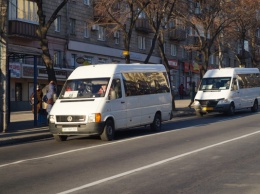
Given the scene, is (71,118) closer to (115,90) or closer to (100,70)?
(115,90)

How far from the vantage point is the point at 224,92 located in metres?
27.8

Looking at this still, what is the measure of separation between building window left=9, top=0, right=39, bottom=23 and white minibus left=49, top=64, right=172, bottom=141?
17269mm

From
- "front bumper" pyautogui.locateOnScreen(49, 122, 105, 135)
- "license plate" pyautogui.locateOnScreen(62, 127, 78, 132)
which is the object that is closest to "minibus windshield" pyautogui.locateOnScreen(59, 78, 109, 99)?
"front bumper" pyautogui.locateOnScreen(49, 122, 105, 135)

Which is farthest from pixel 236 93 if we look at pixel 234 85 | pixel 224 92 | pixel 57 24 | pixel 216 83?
pixel 57 24

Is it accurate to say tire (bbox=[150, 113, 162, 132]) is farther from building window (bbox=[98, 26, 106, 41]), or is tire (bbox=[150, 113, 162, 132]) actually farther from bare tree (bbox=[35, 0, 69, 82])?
building window (bbox=[98, 26, 106, 41])

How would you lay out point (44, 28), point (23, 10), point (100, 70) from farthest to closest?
point (23, 10)
point (44, 28)
point (100, 70)

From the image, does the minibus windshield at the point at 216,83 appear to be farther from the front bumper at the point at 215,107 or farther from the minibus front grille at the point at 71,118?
the minibus front grille at the point at 71,118

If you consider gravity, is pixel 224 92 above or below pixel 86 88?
below

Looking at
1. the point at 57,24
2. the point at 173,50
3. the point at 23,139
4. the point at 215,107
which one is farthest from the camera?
the point at 173,50

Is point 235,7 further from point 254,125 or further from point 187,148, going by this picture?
point 187,148

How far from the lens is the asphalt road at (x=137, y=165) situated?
912cm

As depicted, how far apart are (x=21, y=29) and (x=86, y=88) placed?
746 inches

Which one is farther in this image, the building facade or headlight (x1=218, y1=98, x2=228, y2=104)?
the building facade

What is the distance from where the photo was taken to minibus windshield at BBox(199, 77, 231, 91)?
92.5 feet
